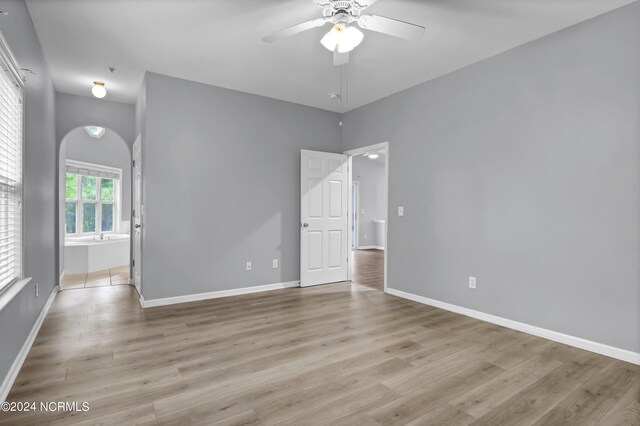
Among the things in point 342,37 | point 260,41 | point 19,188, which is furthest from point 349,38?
point 19,188

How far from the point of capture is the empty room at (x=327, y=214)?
2260 mm

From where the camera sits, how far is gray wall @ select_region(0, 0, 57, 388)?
7.57ft

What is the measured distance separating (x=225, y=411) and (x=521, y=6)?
346cm

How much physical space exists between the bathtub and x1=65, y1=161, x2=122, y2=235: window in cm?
56

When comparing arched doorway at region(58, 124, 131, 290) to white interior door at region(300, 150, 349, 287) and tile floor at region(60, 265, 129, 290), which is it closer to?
tile floor at region(60, 265, 129, 290)

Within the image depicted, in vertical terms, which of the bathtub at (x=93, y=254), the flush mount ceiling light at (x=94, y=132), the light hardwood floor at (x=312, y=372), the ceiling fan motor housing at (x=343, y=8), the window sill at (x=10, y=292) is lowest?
the light hardwood floor at (x=312, y=372)

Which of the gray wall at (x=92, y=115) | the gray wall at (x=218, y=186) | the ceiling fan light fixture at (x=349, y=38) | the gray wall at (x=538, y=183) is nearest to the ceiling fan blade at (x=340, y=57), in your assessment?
the ceiling fan light fixture at (x=349, y=38)

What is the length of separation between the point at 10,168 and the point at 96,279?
378cm

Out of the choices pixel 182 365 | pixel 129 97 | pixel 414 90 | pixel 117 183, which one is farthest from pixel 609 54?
pixel 117 183

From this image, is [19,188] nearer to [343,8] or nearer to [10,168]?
[10,168]

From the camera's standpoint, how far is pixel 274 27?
3.10 meters

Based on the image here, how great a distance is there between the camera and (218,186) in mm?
4598

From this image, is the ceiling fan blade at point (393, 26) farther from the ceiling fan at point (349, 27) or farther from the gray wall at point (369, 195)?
the gray wall at point (369, 195)

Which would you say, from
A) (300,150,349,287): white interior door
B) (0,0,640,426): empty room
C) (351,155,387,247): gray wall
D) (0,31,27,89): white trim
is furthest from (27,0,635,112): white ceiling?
(351,155,387,247): gray wall
